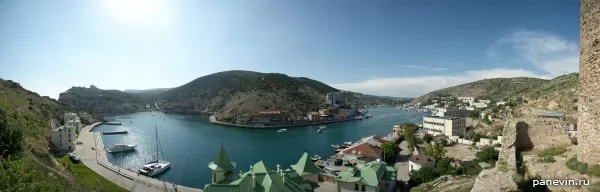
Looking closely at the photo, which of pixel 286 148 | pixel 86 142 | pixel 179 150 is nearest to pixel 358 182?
pixel 286 148

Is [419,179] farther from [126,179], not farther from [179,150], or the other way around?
[179,150]

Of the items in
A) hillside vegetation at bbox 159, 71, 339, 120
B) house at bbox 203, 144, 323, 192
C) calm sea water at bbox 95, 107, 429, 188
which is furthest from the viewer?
hillside vegetation at bbox 159, 71, 339, 120

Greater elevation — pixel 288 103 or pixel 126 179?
pixel 288 103

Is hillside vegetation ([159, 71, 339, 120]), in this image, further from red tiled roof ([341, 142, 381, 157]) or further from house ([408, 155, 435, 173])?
house ([408, 155, 435, 173])

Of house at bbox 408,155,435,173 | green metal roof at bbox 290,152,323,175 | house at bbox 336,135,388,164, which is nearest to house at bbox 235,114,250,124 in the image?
house at bbox 336,135,388,164

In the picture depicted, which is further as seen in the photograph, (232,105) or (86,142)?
(232,105)

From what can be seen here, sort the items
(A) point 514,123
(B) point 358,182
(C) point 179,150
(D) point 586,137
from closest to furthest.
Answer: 1. (D) point 586,137
2. (A) point 514,123
3. (B) point 358,182
4. (C) point 179,150
